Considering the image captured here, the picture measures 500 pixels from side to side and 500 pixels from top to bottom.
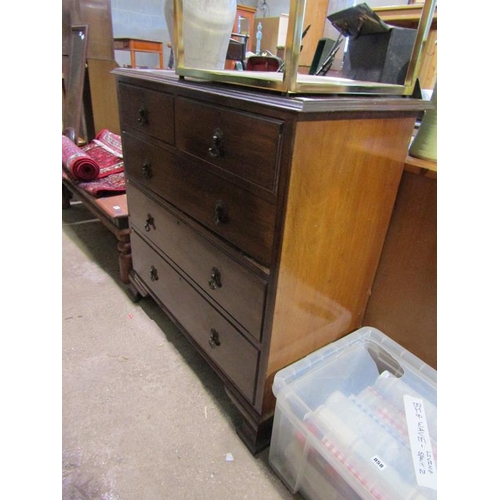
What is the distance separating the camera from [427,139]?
91cm

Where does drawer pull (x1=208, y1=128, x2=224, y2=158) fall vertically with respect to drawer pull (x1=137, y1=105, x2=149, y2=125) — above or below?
below

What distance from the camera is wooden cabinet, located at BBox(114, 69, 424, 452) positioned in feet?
2.27

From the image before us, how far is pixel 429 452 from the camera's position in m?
0.74

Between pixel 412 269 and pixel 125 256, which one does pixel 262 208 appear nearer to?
pixel 412 269

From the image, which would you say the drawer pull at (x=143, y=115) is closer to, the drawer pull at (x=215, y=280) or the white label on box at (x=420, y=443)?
the drawer pull at (x=215, y=280)

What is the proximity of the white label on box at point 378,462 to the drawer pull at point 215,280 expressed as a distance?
21.1 inches

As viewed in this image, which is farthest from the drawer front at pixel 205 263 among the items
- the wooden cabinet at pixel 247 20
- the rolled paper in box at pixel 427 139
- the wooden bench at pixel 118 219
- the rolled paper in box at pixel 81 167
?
the wooden cabinet at pixel 247 20

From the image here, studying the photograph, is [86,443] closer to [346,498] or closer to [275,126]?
[346,498]

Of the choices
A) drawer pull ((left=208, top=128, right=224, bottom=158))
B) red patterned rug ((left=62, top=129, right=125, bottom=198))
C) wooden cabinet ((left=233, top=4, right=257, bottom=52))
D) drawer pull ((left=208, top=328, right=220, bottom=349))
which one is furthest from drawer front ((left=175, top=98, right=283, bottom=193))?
wooden cabinet ((left=233, top=4, right=257, bottom=52))

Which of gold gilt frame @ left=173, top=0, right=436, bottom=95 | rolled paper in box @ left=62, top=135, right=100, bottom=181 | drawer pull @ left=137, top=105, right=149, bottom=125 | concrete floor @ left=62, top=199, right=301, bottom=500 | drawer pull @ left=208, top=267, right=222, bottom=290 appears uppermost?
gold gilt frame @ left=173, top=0, right=436, bottom=95

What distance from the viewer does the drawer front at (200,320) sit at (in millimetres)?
974

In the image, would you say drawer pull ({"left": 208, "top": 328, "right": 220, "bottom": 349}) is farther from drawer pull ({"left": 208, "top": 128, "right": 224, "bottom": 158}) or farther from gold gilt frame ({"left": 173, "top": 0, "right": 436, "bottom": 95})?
gold gilt frame ({"left": 173, "top": 0, "right": 436, "bottom": 95})
